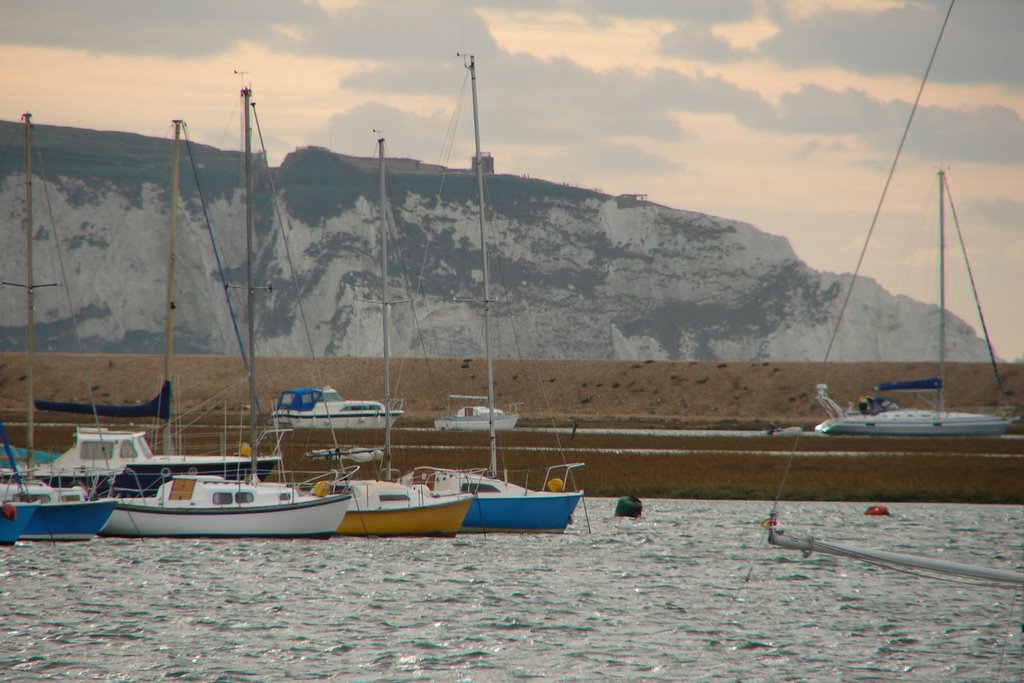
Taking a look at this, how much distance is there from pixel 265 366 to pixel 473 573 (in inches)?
4030

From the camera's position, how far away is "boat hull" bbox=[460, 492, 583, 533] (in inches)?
1651

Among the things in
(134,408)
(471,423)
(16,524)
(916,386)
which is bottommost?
(16,524)

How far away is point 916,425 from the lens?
97625 mm

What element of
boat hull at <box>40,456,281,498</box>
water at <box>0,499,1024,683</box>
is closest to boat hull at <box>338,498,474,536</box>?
water at <box>0,499,1024,683</box>

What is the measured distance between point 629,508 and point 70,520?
18672 millimetres

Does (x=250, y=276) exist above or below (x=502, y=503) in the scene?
above

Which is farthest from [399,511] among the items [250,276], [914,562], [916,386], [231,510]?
[916,386]

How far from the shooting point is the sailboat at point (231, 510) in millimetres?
39469

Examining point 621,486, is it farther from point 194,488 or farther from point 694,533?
point 194,488

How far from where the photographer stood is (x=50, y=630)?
28188 mm

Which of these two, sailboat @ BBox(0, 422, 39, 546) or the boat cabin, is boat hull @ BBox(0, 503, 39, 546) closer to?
sailboat @ BBox(0, 422, 39, 546)

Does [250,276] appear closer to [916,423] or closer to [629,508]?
[629,508]

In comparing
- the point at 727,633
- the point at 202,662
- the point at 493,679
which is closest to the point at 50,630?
the point at 202,662

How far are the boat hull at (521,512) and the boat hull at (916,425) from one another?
198 feet
